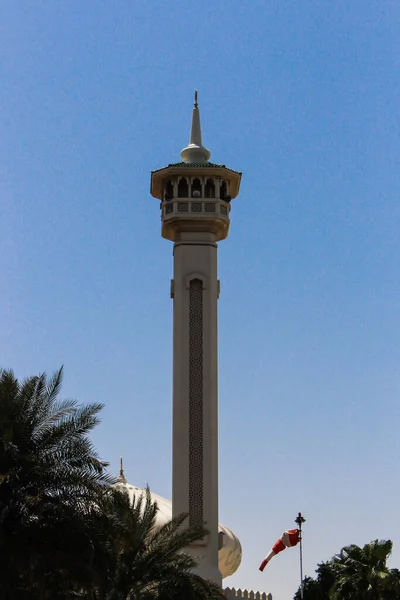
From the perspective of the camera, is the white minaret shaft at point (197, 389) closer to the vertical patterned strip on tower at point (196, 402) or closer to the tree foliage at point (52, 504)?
the vertical patterned strip on tower at point (196, 402)

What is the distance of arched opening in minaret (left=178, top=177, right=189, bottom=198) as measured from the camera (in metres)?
39.0

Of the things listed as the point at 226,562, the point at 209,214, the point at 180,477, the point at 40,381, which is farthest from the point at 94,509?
the point at 226,562

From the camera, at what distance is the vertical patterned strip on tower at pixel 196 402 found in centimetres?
3581

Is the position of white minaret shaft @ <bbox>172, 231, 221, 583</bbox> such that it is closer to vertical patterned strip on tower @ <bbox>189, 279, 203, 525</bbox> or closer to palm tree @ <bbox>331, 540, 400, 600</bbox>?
vertical patterned strip on tower @ <bbox>189, 279, 203, 525</bbox>

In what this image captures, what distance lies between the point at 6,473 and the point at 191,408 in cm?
1678

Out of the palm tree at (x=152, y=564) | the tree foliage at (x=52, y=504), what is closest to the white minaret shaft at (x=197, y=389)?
the palm tree at (x=152, y=564)

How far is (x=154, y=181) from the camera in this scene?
130 ft

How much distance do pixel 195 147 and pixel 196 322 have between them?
6779mm

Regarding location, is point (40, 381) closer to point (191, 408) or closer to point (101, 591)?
point (101, 591)

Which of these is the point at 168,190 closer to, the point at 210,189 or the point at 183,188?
the point at 183,188

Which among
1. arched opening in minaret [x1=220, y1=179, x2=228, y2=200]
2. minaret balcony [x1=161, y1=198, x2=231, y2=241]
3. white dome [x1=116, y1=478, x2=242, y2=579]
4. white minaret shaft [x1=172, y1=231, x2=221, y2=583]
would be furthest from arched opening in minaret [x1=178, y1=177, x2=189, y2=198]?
white dome [x1=116, y1=478, x2=242, y2=579]

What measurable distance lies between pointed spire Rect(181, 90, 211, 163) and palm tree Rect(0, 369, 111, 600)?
65.2ft

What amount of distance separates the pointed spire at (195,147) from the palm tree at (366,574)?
1489cm

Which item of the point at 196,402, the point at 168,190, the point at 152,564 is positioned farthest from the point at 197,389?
the point at 152,564
